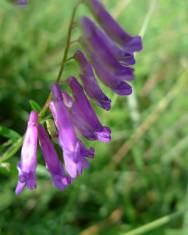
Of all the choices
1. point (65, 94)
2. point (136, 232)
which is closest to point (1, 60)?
point (136, 232)

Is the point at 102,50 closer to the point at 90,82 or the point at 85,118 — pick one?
the point at 90,82

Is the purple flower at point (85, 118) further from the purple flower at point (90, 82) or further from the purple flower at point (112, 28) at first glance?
the purple flower at point (112, 28)

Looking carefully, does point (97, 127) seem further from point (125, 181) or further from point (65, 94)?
point (125, 181)

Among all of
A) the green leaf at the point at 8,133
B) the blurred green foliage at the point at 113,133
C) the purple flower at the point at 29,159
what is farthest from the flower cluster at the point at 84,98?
the blurred green foliage at the point at 113,133

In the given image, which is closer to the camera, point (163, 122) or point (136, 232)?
point (136, 232)

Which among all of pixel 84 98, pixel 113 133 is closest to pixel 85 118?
pixel 84 98

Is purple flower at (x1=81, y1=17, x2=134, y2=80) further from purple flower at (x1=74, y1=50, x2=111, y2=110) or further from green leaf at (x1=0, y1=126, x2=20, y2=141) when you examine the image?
green leaf at (x1=0, y1=126, x2=20, y2=141)

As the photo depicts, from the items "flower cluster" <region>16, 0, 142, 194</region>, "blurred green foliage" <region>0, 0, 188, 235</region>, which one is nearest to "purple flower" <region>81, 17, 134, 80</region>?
"flower cluster" <region>16, 0, 142, 194</region>
